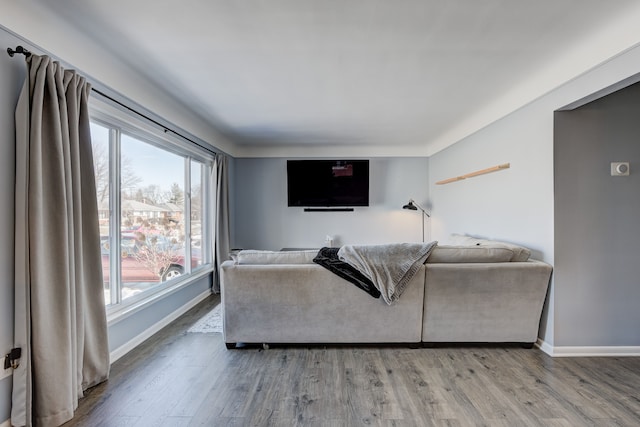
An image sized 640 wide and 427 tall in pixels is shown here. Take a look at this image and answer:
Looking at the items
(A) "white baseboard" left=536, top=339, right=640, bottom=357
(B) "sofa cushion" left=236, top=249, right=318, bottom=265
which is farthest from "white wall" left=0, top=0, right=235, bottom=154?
(A) "white baseboard" left=536, top=339, right=640, bottom=357

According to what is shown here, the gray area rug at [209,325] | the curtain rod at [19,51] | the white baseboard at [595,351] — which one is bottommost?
the gray area rug at [209,325]

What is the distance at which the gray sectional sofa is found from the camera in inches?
99.7

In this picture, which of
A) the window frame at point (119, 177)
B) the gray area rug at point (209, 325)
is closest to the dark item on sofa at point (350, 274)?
the gray area rug at point (209, 325)

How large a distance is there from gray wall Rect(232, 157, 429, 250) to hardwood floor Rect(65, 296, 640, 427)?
3.04 m

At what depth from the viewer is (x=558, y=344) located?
250 cm

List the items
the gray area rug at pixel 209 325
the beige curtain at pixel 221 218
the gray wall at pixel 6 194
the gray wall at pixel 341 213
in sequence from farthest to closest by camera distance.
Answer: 1. the gray wall at pixel 341 213
2. the beige curtain at pixel 221 218
3. the gray area rug at pixel 209 325
4. the gray wall at pixel 6 194

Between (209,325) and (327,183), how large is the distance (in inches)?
122

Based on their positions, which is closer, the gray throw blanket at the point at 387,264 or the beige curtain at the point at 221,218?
the gray throw blanket at the point at 387,264

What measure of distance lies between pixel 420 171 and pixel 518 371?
3873 mm

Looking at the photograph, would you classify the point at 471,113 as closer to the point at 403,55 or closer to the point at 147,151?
the point at 403,55

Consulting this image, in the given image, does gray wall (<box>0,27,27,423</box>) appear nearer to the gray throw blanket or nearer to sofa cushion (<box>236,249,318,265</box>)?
sofa cushion (<box>236,249,318,265</box>)

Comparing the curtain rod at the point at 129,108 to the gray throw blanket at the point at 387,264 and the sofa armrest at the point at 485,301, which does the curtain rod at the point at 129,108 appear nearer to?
the gray throw blanket at the point at 387,264

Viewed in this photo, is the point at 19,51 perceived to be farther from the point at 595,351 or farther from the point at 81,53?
the point at 595,351

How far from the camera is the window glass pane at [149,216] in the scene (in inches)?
108
